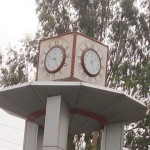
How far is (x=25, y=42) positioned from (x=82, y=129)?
971 cm

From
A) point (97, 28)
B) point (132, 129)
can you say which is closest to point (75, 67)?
point (132, 129)

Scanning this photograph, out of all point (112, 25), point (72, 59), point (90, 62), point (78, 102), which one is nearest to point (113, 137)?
point (78, 102)

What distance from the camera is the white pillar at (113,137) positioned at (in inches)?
378

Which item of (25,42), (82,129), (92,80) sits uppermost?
(25,42)

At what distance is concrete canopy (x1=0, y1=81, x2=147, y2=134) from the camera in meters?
8.39

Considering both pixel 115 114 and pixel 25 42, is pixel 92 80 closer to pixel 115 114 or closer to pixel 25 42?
pixel 115 114

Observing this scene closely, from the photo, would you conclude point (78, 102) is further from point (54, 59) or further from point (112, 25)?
point (112, 25)

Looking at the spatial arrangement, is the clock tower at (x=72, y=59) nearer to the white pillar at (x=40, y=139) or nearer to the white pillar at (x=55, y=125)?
the white pillar at (x=55, y=125)

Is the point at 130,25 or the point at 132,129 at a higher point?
the point at 130,25

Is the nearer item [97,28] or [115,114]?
[115,114]

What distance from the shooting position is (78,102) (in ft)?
29.3

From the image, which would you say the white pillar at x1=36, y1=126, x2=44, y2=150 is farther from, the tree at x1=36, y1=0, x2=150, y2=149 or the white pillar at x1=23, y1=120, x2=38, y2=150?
the tree at x1=36, y1=0, x2=150, y2=149

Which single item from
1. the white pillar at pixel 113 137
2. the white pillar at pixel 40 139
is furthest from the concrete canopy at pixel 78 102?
the white pillar at pixel 40 139

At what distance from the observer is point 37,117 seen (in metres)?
9.92
